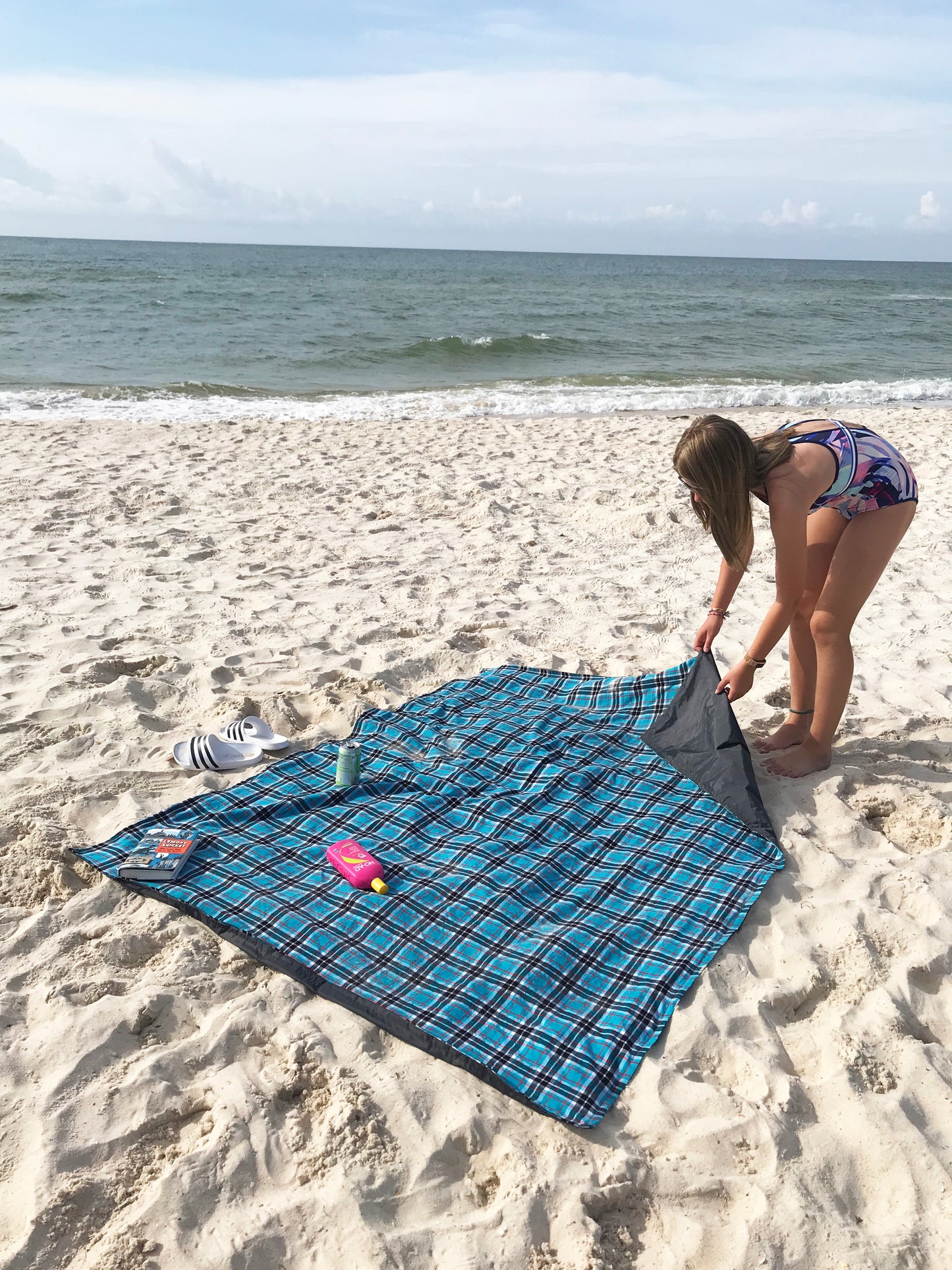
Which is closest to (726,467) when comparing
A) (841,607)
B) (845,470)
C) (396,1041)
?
(845,470)

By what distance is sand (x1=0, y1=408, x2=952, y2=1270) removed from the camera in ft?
6.28

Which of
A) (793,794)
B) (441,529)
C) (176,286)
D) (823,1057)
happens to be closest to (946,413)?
(441,529)

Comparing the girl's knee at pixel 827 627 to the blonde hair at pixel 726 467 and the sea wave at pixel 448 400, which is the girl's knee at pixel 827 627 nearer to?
the blonde hair at pixel 726 467

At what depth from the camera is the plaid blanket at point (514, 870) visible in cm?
242

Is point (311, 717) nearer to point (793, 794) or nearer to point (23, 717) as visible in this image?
point (23, 717)

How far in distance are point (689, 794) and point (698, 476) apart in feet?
4.03

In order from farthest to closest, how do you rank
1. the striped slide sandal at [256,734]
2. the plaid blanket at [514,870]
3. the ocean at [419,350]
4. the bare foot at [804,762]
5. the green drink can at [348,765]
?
the ocean at [419,350] → the striped slide sandal at [256,734] → the bare foot at [804,762] → the green drink can at [348,765] → the plaid blanket at [514,870]

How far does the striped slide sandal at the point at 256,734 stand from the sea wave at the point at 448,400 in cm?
774

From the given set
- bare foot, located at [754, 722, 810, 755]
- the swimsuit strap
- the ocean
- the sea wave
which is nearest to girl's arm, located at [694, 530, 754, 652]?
the swimsuit strap

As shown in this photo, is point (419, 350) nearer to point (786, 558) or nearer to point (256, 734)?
Result: point (256, 734)

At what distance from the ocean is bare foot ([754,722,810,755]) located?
8995 millimetres

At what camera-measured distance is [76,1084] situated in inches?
85.9

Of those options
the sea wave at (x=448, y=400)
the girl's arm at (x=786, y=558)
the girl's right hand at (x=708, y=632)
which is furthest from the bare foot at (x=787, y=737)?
the sea wave at (x=448, y=400)

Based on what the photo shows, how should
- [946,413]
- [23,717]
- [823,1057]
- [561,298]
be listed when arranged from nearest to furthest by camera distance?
[823,1057]
[23,717]
[946,413]
[561,298]
